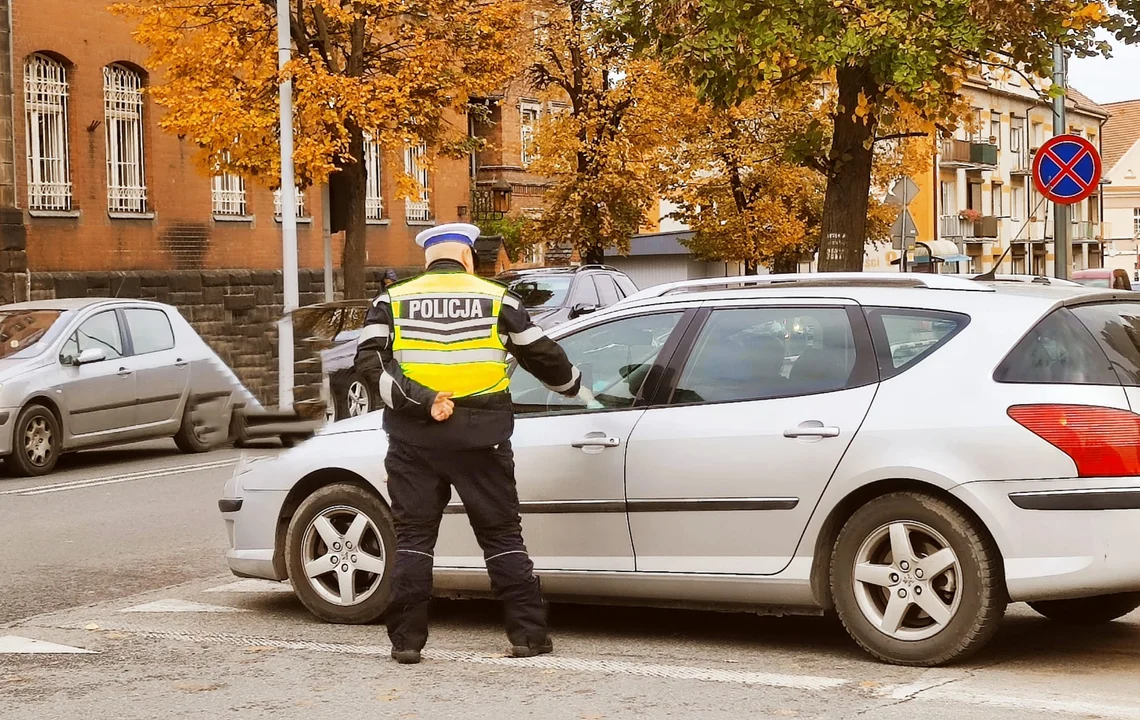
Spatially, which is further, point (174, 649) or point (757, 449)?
point (174, 649)

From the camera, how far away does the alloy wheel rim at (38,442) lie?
52.7ft

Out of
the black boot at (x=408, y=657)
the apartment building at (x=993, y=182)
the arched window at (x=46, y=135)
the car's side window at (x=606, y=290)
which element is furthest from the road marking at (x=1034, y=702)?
the apartment building at (x=993, y=182)

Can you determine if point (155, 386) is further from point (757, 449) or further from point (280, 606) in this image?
point (757, 449)

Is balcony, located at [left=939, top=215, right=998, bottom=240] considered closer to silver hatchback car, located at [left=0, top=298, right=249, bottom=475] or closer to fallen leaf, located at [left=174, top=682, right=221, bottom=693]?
silver hatchback car, located at [left=0, top=298, right=249, bottom=475]

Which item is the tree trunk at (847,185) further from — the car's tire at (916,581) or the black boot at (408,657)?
the black boot at (408,657)

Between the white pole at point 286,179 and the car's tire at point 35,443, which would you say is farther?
the white pole at point 286,179

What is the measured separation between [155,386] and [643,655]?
11423 millimetres

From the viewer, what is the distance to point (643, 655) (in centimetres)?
707

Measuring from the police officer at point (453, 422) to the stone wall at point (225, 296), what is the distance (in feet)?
71.2

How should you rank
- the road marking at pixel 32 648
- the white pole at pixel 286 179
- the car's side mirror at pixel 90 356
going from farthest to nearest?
the white pole at pixel 286 179, the car's side mirror at pixel 90 356, the road marking at pixel 32 648

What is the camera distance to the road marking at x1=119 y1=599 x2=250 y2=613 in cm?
841

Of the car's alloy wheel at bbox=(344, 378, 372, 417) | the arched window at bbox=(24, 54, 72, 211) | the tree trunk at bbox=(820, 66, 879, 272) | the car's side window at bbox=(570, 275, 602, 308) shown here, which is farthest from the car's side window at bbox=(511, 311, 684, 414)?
the arched window at bbox=(24, 54, 72, 211)

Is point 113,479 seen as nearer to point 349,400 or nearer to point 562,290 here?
point 349,400

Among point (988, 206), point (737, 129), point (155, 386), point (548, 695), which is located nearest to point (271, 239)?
point (737, 129)
